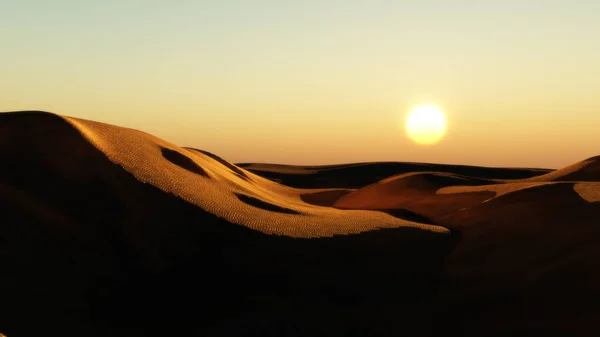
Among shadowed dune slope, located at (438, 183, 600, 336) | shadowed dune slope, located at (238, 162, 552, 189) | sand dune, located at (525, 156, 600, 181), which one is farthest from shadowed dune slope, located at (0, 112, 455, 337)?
shadowed dune slope, located at (238, 162, 552, 189)

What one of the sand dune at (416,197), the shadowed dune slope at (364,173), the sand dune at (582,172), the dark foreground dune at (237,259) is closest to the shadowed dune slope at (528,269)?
the dark foreground dune at (237,259)

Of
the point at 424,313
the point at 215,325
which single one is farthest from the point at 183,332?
the point at 424,313

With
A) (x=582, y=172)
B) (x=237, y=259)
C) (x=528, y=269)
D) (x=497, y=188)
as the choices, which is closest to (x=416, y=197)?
(x=497, y=188)

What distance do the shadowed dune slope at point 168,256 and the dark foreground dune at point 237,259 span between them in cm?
2

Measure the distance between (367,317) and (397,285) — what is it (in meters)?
0.86

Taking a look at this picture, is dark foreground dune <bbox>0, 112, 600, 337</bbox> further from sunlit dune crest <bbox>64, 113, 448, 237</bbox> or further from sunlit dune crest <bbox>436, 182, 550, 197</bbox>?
sunlit dune crest <bbox>436, 182, 550, 197</bbox>

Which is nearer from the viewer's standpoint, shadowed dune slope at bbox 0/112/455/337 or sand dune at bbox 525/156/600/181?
shadowed dune slope at bbox 0/112/455/337

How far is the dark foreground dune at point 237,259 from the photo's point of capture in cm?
484

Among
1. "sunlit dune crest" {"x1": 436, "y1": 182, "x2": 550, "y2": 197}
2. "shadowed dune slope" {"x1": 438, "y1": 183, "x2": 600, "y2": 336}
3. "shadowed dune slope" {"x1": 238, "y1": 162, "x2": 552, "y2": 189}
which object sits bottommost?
"shadowed dune slope" {"x1": 238, "y1": 162, "x2": 552, "y2": 189}

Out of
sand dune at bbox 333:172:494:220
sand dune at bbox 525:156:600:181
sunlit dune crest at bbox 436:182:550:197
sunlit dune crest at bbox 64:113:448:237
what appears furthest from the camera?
sand dune at bbox 525:156:600:181

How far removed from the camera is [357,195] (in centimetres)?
1243

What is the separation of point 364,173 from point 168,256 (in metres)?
21.7

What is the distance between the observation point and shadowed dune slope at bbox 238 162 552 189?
23391 mm

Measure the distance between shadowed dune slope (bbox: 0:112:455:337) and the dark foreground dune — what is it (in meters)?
0.02
